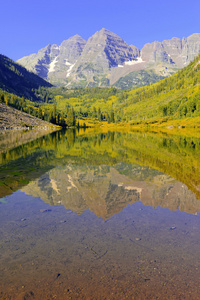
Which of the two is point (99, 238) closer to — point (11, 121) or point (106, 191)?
point (106, 191)

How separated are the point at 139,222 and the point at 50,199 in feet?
25.2

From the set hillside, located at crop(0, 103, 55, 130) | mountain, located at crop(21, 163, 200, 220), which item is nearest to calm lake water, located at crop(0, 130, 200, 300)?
mountain, located at crop(21, 163, 200, 220)

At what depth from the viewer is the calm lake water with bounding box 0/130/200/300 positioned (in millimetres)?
7801

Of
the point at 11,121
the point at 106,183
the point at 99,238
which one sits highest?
the point at 11,121

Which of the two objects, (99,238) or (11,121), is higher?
(11,121)

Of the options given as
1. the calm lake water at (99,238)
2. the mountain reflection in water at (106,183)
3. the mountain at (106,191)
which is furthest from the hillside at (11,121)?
the calm lake water at (99,238)

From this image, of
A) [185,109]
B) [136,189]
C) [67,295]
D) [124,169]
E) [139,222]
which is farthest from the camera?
[185,109]

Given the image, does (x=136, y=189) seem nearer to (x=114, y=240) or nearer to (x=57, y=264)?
(x=114, y=240)

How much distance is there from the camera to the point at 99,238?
36.5 ft

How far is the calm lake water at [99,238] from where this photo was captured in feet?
25.6

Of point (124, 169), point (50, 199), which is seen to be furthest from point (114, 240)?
point (124, 169)

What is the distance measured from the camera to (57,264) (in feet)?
29.5

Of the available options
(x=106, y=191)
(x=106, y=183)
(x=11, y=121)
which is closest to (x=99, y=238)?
(x=106, y=191)

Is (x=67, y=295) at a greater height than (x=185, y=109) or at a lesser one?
lesser
